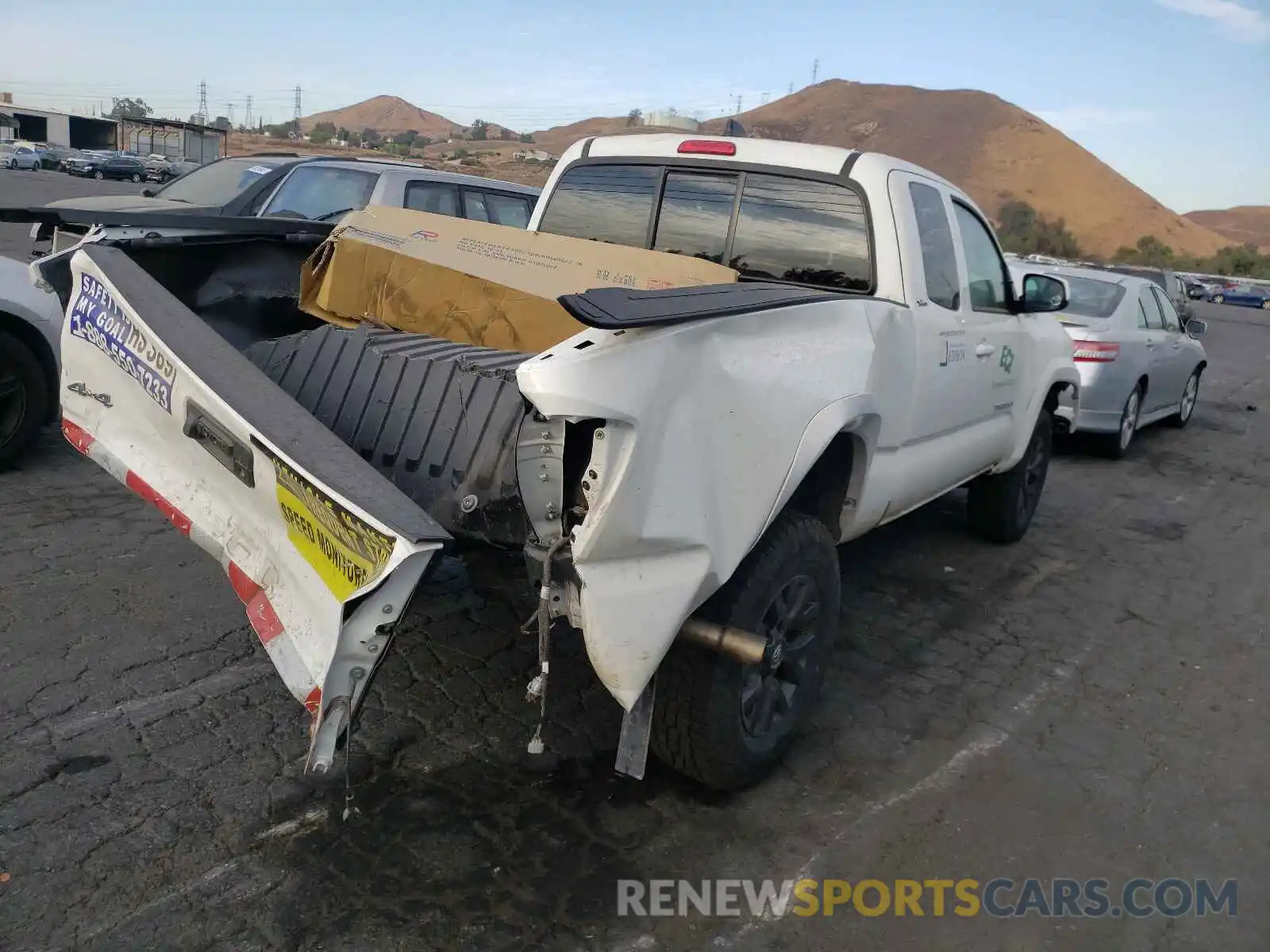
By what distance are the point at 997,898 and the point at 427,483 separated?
2131mm

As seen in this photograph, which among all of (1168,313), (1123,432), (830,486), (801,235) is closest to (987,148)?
(1168,313)

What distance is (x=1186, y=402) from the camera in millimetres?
11844

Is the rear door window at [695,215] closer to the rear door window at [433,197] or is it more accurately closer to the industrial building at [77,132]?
the rear door window at [433,197]

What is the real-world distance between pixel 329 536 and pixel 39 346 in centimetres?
430

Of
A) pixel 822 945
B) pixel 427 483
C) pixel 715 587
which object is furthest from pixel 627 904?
pixel 427 483

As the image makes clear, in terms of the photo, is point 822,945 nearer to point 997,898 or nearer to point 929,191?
point 997,898

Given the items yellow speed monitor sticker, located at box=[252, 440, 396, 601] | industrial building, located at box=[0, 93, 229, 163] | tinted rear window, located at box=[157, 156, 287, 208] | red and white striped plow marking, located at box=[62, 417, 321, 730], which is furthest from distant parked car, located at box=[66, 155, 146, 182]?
yellow speed monitor sticker, located at box=[252, 440, 396, 601]

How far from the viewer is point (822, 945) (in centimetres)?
277

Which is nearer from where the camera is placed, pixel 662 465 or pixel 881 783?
pixel 662 465

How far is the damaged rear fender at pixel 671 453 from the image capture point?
8.26ft

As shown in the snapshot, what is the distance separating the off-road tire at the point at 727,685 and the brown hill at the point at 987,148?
8433cm

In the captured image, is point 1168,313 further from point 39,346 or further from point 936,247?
point 39,346

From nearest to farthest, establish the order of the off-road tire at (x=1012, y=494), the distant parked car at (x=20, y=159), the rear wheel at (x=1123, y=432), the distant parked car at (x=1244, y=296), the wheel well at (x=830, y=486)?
the wheel well at (x=830, y=486), the off-road tire at (x=1012, y=494), the rear wheel at (x=1123, y=432), the distant parked car at (x=1244, y=296), the distant parked car at (x=20, y=159)

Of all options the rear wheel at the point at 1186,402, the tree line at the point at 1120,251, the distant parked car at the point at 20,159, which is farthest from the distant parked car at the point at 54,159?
the tree line at the point at 1120,251
